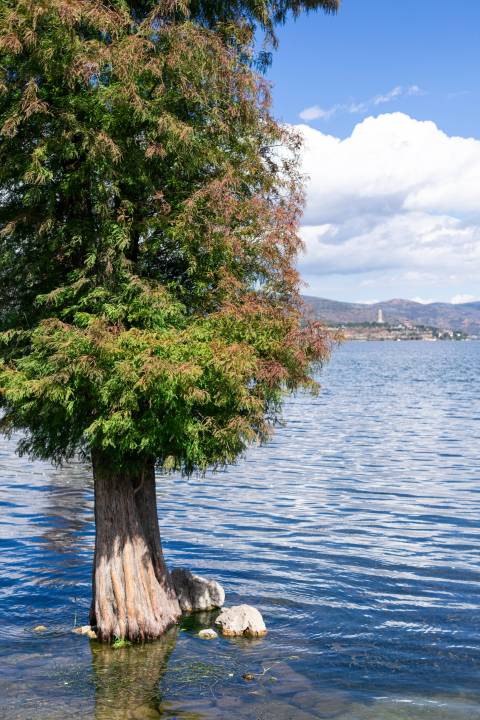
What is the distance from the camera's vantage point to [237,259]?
50.7 feet

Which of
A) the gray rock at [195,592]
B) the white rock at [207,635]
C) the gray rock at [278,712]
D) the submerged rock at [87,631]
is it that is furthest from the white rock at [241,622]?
the gray rock at [278,712]

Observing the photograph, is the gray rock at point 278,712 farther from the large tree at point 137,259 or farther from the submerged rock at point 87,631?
the submerged rock at point 87,631

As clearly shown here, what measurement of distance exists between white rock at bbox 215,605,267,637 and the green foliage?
3.64 metres

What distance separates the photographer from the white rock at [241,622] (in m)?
16.7

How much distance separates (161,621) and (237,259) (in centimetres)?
746

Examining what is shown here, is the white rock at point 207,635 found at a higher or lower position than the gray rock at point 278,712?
higher

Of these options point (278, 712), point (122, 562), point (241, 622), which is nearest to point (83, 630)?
point (122, 562)

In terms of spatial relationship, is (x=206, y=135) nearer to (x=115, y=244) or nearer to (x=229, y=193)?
(x=229, y=193)

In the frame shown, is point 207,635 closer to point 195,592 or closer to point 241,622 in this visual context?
point 241,622

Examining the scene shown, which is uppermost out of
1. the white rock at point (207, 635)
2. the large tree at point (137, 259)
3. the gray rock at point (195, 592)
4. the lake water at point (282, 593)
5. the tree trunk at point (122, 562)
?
the large tree at point (137, 259)

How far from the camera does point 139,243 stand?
15516mm

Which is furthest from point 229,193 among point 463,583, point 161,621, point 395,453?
point 395,453

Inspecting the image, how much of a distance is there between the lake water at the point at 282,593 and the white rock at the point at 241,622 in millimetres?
332

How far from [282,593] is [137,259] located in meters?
9.50
